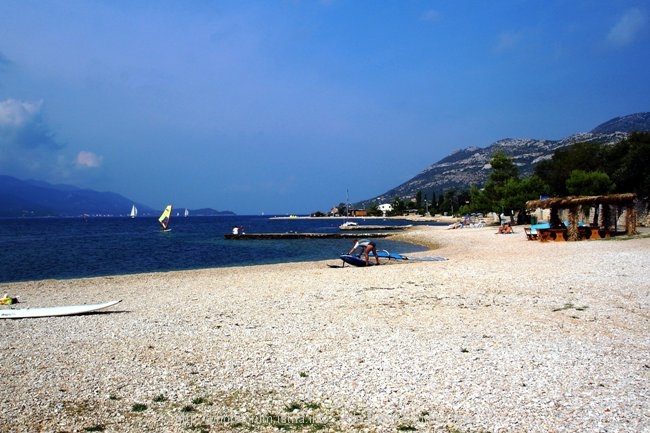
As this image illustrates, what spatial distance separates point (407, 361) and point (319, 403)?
6.41 feet

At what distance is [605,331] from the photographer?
8.59 meters

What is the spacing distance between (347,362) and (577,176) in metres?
46.4

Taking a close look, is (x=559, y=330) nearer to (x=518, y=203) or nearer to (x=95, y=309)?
(x=95, y=309)

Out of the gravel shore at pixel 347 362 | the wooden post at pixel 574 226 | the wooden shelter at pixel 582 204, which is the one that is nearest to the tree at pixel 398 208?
the wooden shelter at pixel 582 204

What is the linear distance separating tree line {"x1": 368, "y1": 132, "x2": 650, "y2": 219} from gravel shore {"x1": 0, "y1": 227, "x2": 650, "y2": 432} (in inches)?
1379

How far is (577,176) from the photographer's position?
46.0m

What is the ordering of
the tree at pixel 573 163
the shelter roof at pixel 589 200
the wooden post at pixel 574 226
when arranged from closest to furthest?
the shelter roof at pixel 589 200 → the wooden post at pixel 574 226 → the tree at pixel 573 163

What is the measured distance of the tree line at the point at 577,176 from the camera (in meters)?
43.4

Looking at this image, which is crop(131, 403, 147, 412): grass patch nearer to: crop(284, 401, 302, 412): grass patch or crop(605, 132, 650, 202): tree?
crop(284, 401, 302, 412): grass patch

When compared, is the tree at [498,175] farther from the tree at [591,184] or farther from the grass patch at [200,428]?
the grass patch at [200,428]

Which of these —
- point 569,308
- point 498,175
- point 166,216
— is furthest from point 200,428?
point 166,216

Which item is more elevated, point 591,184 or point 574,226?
point 591,184

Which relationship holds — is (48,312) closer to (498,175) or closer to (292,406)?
(292,406)

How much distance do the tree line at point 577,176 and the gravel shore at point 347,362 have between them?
1379 inches
